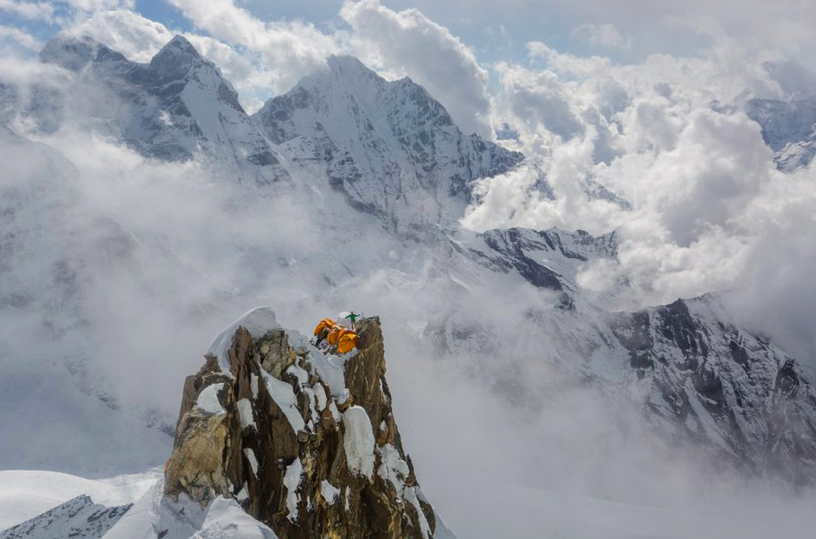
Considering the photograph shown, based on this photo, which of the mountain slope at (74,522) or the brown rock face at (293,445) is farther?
the mountain slope at (74,522)

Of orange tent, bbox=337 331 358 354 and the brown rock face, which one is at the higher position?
orange tent, bbox=337 331 358 354

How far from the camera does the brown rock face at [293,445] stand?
77.1 feet

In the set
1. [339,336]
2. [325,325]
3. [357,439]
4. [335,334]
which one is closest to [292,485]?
[357,439]

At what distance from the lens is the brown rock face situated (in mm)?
23500

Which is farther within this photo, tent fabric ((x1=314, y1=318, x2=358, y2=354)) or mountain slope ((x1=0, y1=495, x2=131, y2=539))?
tent fabric ((x1=314, y1=318, x2=358, y2=354))

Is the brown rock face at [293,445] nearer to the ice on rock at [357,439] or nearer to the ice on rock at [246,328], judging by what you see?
the ice on rock at [357,439]

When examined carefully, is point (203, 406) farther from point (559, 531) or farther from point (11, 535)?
point (559, 531)

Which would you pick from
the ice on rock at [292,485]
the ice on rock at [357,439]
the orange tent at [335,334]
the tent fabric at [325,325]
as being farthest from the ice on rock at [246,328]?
the tent fabric at [325,325]

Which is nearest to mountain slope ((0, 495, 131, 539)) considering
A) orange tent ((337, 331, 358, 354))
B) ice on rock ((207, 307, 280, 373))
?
ice on rock ((207, 307, 280, 373))

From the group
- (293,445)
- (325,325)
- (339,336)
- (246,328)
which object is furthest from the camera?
(325,325)

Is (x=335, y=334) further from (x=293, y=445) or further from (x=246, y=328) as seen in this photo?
(x=293, y=445)

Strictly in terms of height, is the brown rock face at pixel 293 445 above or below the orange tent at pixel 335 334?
below

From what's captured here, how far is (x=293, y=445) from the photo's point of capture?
28.1m

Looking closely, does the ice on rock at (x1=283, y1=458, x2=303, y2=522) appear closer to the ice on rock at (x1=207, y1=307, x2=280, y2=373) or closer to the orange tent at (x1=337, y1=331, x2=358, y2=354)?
the ice on rock at (x1=207, y1=307, x2=280, y2=373)
